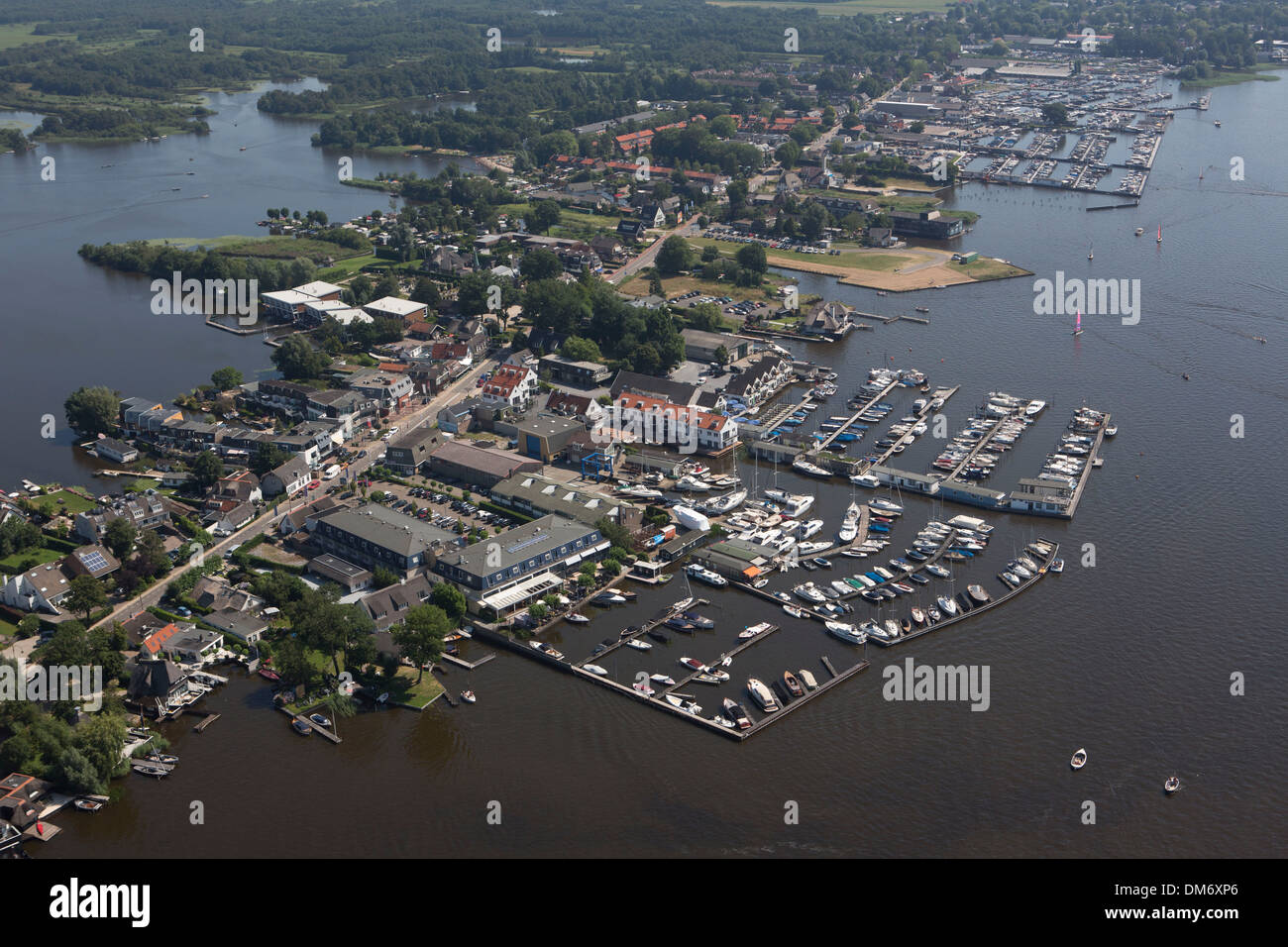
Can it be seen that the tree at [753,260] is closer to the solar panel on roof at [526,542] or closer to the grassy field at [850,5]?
the solar panel on roof at [526,542]

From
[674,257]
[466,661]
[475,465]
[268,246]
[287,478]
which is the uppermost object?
[268,246]

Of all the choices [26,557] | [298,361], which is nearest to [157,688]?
[26,557]

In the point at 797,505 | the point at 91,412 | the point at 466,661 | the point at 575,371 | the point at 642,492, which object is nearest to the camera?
the point at 466,661

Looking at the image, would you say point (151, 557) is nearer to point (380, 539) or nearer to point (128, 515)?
point (128, 515)

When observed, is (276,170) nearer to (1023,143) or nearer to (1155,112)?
(1023,143)

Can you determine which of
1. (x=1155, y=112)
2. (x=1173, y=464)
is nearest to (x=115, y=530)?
(x=1173, y=464)

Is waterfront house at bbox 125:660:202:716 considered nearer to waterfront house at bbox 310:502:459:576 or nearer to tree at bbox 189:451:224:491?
waterfront house at bbox 310:502:459:576

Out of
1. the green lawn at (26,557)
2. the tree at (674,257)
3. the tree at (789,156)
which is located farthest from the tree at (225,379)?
the tree at (789,156)
